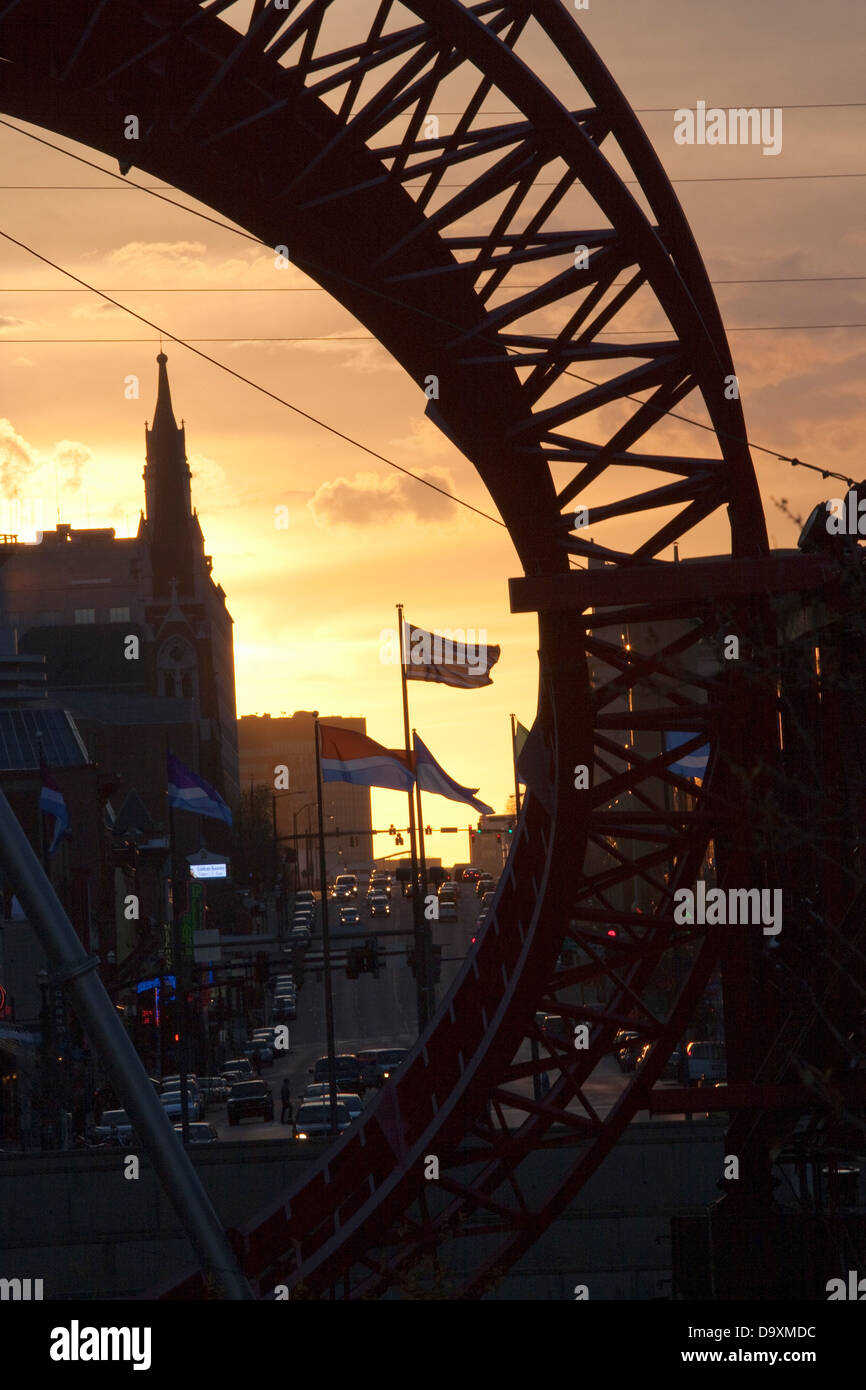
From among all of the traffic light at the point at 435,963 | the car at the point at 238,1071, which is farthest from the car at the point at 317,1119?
the car at the point at 238,1071

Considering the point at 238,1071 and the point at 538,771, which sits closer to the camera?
the point at 538,771

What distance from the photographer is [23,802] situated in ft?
221

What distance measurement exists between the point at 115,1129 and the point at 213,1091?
16522 millimetres

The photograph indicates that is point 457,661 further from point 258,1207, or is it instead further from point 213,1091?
point 213,1091

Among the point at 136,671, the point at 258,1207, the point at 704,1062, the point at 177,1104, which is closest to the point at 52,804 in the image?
the point at 177,1104

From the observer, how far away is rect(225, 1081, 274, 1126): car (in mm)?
56625

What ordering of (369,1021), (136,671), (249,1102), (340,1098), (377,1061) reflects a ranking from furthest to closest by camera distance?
(136,671) < (369,1021) < (377,1061) < (249,1102) < (340,1098)

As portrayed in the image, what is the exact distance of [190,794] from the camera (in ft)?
147

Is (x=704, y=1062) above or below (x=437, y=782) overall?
below

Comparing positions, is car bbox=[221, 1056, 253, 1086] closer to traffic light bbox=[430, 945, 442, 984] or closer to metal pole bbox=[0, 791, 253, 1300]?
traffic light bbox=[430, 945, 442, 984]

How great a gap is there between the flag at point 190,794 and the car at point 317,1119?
8245mm

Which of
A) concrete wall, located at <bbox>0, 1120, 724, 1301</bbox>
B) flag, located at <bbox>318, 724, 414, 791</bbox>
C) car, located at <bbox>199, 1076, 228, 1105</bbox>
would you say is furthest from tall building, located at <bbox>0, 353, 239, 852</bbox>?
concrete wall, located at <bbox>0, 1120, 724, 1301</bbox>

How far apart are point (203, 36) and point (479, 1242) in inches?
734
